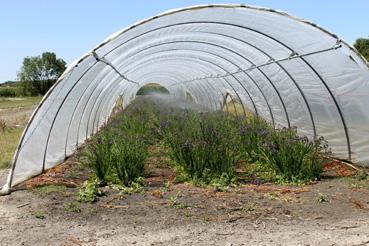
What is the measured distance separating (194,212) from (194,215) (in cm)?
11

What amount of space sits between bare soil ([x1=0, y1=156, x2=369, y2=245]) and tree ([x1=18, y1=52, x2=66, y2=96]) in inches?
2520

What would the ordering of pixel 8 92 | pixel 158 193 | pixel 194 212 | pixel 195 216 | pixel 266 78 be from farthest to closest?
pixel 8 92
pixel 266 78
pixel 158 193
pixel 194 212
pixel 195 216

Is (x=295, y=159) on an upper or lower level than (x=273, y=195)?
upper

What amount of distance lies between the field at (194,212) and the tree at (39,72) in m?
63.7

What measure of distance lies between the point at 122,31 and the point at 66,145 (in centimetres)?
439

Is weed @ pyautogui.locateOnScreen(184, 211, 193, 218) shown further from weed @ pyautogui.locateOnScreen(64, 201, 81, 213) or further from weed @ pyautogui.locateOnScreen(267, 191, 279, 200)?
weed @ pyautogui.locateOnScreen(64, 201, 81, 213)

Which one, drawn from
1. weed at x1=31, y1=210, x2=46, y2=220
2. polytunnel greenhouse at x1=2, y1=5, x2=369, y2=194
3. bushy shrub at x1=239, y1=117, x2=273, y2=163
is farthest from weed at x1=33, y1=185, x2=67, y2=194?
bushy shrub at x1=239, y1=117, x2=273, y2=163

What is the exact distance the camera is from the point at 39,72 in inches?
2985

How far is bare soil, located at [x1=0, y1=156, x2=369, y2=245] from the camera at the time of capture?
4871 millimetres

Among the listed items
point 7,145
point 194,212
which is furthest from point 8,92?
point 194,212

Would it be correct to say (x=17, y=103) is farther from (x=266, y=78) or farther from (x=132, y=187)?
(x=132, y=187)

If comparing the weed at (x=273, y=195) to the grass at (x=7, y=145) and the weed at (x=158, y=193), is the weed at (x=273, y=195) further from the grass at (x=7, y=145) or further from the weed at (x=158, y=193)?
the grass at (x=7, y=145)

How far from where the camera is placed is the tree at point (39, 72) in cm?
7106

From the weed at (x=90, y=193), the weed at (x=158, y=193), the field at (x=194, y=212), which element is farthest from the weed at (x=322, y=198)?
the weed at (x=90, y=193)
